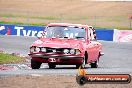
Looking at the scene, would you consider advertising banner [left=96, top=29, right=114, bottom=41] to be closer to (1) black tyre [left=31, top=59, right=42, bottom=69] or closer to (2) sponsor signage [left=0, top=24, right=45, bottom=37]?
(2) sponsor signage [left=0, top=24, right=45, bottom=37]

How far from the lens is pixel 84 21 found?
68.1 metres

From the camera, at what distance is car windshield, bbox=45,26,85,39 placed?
790 inches

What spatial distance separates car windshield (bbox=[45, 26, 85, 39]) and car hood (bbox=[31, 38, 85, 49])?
0.30 meters

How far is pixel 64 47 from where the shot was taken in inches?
743

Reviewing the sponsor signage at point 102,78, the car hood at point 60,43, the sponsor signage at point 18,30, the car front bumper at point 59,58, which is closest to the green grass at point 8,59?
the car hood at point 60,43

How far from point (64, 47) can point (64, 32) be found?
55.7 inches

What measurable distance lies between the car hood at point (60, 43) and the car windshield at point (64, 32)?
299 mm

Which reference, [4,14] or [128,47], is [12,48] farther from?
[4,14]

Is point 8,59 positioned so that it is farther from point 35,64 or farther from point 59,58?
point 59,58

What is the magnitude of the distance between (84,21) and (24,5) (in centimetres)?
2016

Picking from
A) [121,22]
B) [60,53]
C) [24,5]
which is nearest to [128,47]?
[60,53]

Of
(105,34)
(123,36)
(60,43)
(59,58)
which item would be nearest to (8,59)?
(60,43)

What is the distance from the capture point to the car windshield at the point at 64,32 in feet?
65.9

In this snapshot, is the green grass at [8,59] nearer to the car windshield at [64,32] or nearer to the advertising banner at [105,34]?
the car windshield at [64,32]
